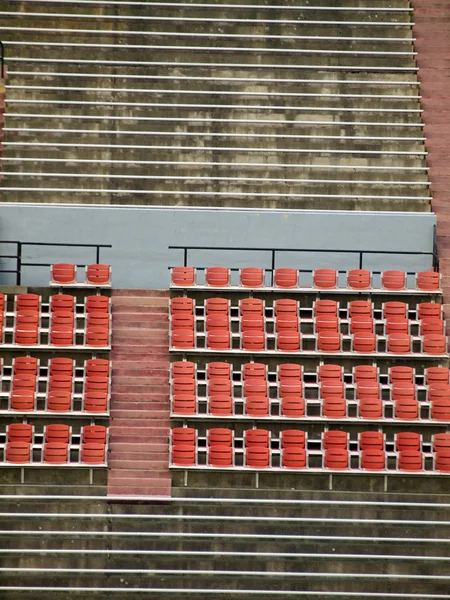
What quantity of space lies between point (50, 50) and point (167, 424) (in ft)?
29.9

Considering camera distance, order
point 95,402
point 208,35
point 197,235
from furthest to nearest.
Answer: point 208,35
point 197,235
point 95,402

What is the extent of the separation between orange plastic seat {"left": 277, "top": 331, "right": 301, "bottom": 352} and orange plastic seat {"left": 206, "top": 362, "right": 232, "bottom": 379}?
1.04 m

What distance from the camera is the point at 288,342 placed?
20.8 meters

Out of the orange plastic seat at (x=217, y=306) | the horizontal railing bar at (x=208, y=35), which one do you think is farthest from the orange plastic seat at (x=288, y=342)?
the horizontal railing bar at (x=208, y=35)

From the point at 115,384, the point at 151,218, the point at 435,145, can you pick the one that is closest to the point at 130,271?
the point at 151,218

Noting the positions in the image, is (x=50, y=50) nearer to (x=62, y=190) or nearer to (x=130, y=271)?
(x=62, y=190)

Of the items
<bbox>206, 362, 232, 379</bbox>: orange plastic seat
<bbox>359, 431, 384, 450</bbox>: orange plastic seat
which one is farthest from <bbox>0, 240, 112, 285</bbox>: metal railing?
<bbox>359, 431, 384, 450</bbox>: orange plastic seat

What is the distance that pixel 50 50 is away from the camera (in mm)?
24672

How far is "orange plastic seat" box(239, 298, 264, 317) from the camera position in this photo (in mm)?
21250

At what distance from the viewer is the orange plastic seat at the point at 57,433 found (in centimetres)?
1952

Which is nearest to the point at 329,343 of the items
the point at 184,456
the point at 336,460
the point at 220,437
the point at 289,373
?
the point at 289,373

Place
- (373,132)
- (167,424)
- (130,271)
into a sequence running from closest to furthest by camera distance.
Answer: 1. (167,424)
2. (130,271)
3. (373,132)

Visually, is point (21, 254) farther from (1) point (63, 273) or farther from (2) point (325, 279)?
(2) point (325, 279)

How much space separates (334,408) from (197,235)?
4.72 meters
